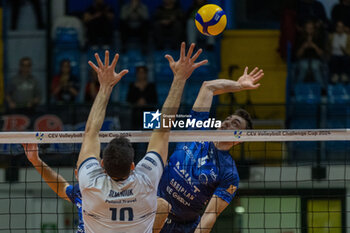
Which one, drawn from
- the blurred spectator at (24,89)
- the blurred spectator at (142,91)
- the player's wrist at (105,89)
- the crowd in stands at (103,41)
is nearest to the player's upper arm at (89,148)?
the player's wrist at (105,89)

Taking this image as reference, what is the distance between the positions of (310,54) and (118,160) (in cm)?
1037

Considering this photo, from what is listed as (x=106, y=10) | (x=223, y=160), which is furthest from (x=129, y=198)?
(x=106, y=10)

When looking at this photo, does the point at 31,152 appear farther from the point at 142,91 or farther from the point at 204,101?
the point at 142,91

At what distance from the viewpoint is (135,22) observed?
1508 cm

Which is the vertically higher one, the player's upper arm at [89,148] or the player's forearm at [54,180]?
the player's upper arm at [89,148]

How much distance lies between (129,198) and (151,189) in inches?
8.0

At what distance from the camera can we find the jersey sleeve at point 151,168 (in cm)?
499

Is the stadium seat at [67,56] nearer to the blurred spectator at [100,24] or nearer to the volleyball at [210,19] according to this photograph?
the blurred spectator at [100,24]

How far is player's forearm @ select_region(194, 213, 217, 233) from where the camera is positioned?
22.8ft

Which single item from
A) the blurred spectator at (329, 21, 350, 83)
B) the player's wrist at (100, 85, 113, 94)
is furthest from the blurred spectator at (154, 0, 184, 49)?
the player's wrist at (100, 85, 113, 94)

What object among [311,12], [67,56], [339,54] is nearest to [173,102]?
[339,54]

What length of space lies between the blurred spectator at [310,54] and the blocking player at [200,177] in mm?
7388

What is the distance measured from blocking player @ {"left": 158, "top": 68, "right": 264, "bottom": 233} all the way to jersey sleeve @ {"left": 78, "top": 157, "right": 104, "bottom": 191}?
2.28 metres

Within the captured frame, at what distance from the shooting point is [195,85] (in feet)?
47.9
